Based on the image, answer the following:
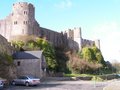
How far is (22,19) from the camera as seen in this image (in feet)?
319

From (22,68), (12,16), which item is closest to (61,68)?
(12,16)

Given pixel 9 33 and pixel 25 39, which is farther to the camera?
pixel 9 33

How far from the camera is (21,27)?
96.7m

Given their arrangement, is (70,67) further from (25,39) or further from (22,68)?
(22,68)

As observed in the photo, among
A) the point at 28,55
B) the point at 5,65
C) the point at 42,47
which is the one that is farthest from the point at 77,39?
the point at 5,65

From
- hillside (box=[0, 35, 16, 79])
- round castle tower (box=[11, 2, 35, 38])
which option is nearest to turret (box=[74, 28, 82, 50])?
round castle tower (box=[11, 2, 35, 38])

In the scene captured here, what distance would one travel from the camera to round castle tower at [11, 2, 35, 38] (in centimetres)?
9669

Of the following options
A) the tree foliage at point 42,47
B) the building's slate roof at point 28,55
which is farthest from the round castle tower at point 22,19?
the building's slate roof at point 28,55

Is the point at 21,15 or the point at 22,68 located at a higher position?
the point at 21,15

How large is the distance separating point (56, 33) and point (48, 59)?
148ft

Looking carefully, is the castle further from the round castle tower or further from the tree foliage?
the tree foliage

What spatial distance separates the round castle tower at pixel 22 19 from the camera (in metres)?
96.7

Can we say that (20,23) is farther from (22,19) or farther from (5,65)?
(5,65)

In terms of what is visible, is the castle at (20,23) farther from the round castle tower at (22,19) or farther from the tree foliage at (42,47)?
the tree foliage at (42,47)
